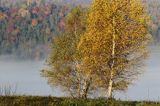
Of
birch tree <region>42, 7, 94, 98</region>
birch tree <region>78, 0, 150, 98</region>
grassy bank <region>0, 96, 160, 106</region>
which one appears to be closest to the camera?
grassy bank <region>0, 96, 160, 106</region>

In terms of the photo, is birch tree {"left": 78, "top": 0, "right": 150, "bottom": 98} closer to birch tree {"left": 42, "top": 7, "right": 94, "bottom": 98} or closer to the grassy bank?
birch tree {"left": 42, "top": 7, "right": 94, "bottom": 98}

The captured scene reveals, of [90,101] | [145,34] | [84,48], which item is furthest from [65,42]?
[90,101]

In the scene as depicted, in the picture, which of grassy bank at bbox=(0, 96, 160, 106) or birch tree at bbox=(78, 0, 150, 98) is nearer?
grassy bank at bbox=(0, 96, 160, 106)

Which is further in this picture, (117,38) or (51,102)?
(117,38)

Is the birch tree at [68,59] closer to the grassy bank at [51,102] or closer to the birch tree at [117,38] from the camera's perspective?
the birch tree at [117,38]

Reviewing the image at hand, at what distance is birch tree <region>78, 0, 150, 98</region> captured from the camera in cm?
4441

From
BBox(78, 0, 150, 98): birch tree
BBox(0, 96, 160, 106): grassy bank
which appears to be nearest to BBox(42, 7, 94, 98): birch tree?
BBox(78, 0, 150, 98): birch tree

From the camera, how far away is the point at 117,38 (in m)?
44.5

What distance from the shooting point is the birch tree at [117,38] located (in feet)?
146

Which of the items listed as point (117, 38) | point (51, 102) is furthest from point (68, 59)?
point (51, 102)

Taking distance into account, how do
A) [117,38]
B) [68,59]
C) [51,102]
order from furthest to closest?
1. [68,59]
2. [117,38]
3. [51,102]

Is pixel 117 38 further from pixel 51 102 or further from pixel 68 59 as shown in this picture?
pixel 51 102

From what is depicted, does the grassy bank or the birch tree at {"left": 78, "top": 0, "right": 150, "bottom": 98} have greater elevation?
the birch tree at {"left": 78, "top": 0, "right": 150, "bottom": 98}

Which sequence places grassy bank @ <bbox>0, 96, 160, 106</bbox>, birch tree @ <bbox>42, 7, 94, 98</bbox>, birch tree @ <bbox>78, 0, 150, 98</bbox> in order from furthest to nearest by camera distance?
birch tree @ <bbox>42, 7, 94, 98</bbox>
birch tree @ <bbox>78, 0, 150, 98</bbox>
grassy bank @ <bbox>0, 96, 160, 106</bbox>
